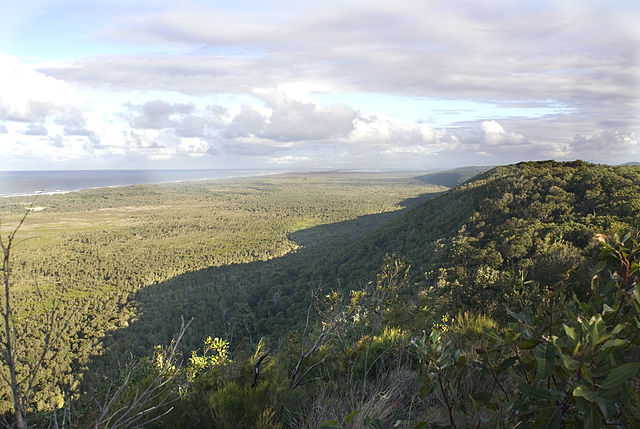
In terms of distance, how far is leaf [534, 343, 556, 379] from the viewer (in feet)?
4.17

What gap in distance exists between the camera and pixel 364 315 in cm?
747

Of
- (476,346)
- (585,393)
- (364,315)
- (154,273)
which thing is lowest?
(154,273)

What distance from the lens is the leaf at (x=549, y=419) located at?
1.28m

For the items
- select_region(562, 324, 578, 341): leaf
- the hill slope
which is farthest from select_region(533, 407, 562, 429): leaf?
select_region(562, 324, 578, 341): leaf

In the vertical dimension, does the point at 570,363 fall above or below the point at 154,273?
above

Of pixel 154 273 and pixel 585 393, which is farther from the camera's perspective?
pixel 154 273

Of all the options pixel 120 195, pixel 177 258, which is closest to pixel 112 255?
pixel 177 258

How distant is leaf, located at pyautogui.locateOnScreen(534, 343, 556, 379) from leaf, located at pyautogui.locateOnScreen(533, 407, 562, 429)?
0.14 meters

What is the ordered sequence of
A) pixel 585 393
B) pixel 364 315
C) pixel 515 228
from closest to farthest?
pixel 585 393, pixel 364 315, pixel 515 228

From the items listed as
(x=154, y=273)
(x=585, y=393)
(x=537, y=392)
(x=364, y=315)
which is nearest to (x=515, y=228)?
(x=364, y=315)

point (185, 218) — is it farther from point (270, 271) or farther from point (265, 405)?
point (265, 405)

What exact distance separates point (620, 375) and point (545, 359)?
218mm

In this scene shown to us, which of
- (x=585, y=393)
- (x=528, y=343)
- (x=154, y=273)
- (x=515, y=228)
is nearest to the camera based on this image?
(x=585, y=393)

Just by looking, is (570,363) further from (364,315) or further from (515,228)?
(515,228)
